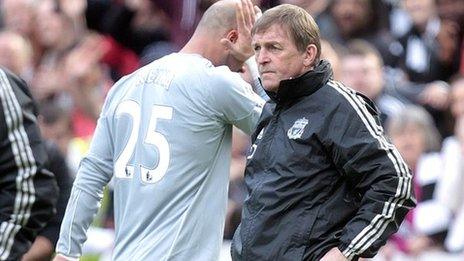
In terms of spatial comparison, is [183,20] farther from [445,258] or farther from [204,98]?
[204,98]

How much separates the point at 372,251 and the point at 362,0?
651 centimetres

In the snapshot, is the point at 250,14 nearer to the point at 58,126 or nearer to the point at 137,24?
the point at 58,126

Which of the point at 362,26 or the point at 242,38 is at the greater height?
the point at 242,38

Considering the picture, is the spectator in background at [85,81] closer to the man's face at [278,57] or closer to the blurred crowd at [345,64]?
the blurred crowd at [345,64]

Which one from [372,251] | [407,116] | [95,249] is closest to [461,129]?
[407,116]

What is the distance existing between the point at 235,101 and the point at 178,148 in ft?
1.13

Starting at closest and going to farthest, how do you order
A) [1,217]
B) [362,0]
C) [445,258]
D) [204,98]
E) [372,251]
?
[372,251], [204,98], [1,217], [445,258], [362,0]

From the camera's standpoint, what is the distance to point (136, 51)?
44.7 feet

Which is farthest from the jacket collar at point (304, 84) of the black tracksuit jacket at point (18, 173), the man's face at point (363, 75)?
the man's face at point (363, 75)

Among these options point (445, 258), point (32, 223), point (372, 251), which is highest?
point (372, 251)

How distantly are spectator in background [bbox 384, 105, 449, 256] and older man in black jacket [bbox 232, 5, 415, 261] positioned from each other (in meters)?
4.01

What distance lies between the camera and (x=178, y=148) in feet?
21.7

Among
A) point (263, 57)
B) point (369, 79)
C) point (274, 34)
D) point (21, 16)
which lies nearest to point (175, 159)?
point (263, 57)

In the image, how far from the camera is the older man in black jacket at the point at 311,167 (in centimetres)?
594
